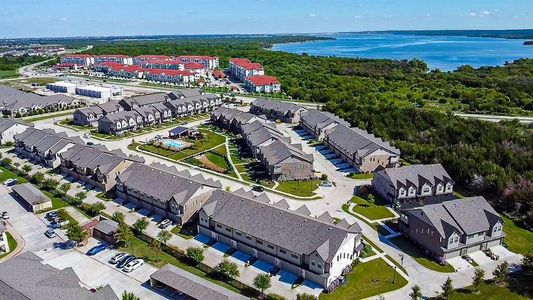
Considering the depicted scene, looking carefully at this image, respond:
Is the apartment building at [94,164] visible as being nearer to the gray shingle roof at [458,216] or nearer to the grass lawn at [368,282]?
the grass lawn at [368,282]

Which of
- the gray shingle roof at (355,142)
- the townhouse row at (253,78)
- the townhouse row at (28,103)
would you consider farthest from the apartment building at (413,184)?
the townhouse row at (28,103)

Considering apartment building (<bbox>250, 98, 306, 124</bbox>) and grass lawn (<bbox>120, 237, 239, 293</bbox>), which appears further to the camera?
apartment building (<bbox>250, 98, 306, 124</bbox>)

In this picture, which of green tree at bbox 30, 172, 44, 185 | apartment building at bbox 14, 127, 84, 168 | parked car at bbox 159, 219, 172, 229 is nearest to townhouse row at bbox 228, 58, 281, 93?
apartment building at bbox 14, 127, 84, 168

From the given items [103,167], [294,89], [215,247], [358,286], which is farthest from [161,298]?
[294,89]

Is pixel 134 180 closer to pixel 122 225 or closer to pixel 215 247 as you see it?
pixel 122 225

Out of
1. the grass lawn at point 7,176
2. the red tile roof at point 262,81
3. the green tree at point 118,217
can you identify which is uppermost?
the red tile roof at point 262,81

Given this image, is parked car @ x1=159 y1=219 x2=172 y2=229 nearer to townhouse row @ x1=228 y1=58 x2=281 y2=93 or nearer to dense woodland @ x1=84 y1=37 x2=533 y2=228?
dense woodland @ x1=84 y1=37 x2=533 y2=228
